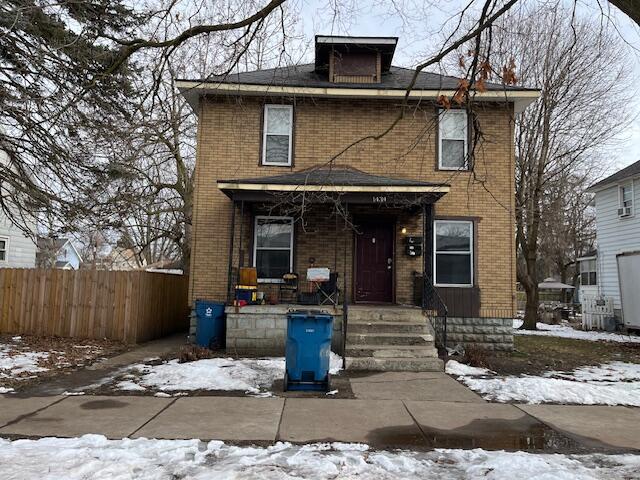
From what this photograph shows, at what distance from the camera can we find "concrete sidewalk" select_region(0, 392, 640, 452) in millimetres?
5062

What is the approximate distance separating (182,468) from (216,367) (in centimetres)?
448

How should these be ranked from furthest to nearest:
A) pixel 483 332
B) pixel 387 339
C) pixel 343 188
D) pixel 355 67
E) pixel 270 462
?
pixel 355 67 < pixel 483 332 < pixel 343 188 < pixel 387 339 < pixel 270 462

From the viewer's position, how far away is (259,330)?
10.4 m

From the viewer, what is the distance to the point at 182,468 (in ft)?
13.6

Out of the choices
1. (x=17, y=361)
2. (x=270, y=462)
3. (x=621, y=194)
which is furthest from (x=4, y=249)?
(x=621, y=194)

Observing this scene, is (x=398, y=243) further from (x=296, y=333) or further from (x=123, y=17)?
(x=123, y=17)

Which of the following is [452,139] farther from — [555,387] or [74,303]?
[74,303]

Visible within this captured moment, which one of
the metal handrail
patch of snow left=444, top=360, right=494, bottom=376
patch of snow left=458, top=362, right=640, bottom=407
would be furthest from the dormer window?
patch of snow left=458, top=362, right=640, bottom=407

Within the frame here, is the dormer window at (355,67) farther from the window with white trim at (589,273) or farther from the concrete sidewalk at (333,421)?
the window with white trim at (589,273)

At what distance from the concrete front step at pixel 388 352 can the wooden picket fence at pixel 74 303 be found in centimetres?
560

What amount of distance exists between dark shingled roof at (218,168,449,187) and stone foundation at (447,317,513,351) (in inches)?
136

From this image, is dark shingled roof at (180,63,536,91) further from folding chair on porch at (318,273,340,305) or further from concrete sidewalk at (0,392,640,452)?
concrete sidewalk at (0,392,640,452)

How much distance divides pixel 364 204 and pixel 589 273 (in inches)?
704

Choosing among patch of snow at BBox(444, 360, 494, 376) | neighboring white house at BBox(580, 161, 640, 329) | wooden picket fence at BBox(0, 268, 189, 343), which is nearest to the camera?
patch of snow at BBox(444, 360, 494, 376)
